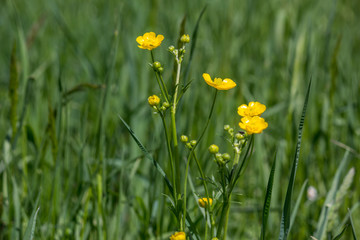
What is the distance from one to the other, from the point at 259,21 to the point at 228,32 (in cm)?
82

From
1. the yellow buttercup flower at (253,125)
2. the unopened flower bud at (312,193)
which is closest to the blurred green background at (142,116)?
the unopened flower bud at (312,193)

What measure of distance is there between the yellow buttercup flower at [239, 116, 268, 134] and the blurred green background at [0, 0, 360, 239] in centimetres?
36

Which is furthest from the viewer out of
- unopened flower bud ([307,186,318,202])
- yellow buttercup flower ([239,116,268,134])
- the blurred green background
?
unopened flower bud ([307,186,318,202])

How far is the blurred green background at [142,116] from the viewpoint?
4.42 ft

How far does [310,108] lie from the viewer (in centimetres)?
199

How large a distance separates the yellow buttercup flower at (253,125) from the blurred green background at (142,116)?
1.17ft

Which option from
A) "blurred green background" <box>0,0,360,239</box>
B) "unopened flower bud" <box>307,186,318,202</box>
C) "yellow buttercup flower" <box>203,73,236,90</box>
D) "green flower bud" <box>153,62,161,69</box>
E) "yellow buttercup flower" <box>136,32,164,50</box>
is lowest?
"unopened flower bud" <box>307,186,318,202</box>

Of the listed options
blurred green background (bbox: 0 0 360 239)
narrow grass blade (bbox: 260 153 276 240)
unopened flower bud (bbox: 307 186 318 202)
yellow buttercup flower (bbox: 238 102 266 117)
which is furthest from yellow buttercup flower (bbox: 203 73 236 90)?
unopened flower bud (bbox: 307 186 318 202)

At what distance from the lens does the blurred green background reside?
4.42 ft

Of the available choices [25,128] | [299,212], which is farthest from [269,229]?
[25,128]

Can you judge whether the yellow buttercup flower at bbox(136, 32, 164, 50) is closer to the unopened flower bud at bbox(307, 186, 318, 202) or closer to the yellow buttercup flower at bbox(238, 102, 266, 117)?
the yellow buttercup flower at bbox(238, 102, 266, 117)

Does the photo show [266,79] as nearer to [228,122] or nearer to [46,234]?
[228,122]

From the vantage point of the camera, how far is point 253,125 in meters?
0.78

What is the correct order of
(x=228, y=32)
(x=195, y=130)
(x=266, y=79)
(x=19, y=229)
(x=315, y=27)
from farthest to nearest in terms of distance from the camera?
(x=315, y=27), (x=228, y=32), (x=266, y=79), (x=195, y=130), (x=19, y=229)
